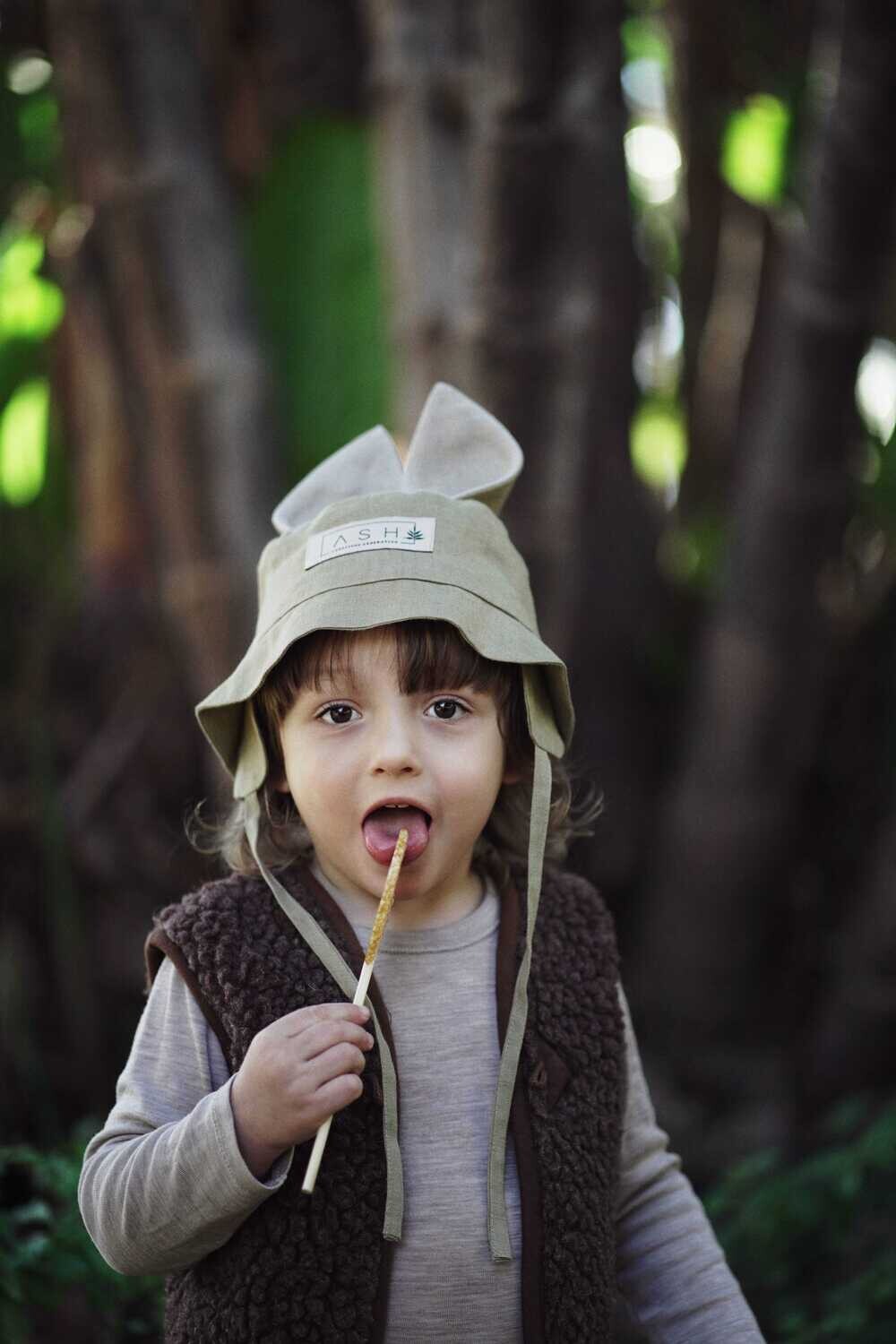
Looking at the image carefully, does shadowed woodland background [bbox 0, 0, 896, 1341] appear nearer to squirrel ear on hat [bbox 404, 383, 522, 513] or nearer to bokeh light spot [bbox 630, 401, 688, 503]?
bokeh light spot [bbox 630, 401, 688, 503]

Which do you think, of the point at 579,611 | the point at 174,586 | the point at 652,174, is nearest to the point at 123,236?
the point at 174,586

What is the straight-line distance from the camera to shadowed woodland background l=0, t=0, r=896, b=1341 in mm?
2658

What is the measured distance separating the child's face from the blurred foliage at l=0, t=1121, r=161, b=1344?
68cm

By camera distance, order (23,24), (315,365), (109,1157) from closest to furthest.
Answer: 1. (109,1157)
2. (23,24)
3. (315,365)

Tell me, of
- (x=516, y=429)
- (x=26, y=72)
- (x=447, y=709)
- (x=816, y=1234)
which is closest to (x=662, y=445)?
(x=516, y=429)

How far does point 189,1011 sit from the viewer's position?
1.32 meters

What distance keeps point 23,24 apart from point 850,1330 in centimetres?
328

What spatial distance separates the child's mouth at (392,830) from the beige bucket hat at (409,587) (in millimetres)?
129

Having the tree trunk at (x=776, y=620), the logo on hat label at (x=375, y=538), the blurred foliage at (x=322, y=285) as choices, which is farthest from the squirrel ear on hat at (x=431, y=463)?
the blurred foliage at (x=322, y=285)

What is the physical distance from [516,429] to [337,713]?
1426mm

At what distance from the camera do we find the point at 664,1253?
145 centimetres

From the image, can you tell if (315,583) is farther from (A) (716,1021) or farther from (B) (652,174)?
(B) (652,174)

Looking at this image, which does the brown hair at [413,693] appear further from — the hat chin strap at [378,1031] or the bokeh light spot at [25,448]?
the bokeh light spot at [25,448]

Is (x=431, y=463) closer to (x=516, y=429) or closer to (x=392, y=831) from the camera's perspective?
(x=392, y=831)
